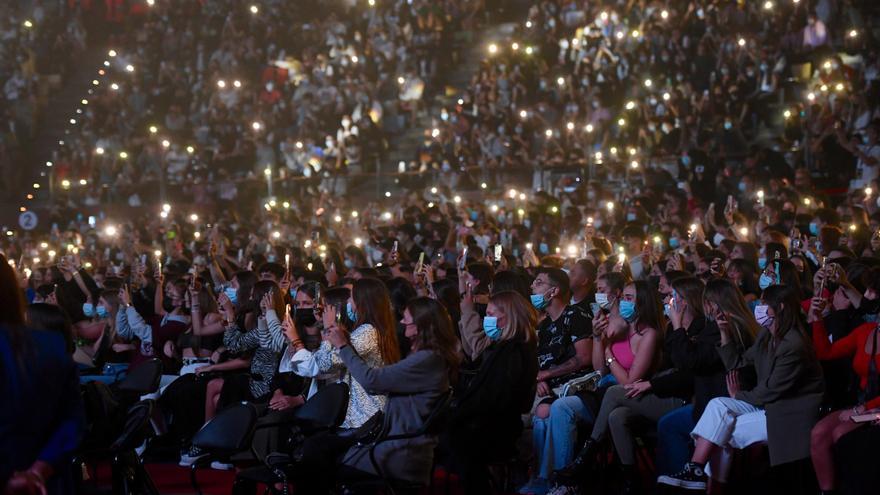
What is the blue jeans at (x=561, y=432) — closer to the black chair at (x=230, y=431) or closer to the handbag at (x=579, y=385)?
the handbag at (x=579, y=385)

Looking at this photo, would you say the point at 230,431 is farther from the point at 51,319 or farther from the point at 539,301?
the point at 539,301

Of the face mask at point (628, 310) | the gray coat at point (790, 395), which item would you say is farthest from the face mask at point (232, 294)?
the gray coat at point (790, 395)

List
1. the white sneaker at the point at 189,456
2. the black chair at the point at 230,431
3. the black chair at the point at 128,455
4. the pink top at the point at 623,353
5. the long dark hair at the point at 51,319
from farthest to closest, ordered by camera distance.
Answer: the white sneaker at the point at 189,456 < the pink top at the point at 623,353 < the black chair at the point at 128,455 < the black chair at the point at 230,431 < the long dark hair at the point at 51,319

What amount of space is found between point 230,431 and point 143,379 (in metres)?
1.30

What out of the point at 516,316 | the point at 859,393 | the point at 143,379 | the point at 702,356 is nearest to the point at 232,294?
the point at 143,379

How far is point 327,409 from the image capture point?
704 cm

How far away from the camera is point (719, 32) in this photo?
2017 centimetres

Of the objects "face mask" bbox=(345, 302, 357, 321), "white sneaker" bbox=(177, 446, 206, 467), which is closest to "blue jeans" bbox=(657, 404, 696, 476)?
"face mask" bbox=(345, 302, 357, 321)

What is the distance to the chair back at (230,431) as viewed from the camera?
7090mm

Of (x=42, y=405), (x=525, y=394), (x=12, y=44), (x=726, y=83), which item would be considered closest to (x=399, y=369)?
(x=525, y=394)

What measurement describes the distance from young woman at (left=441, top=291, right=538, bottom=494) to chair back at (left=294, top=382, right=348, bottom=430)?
2.36ft

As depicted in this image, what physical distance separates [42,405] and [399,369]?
2.83 meters

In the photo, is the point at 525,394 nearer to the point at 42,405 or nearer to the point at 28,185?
the point at 42,405

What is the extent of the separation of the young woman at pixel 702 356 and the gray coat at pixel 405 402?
67.6 inches
